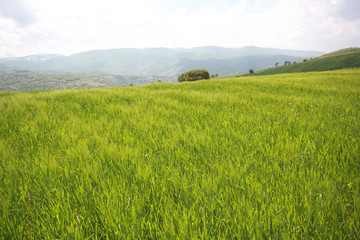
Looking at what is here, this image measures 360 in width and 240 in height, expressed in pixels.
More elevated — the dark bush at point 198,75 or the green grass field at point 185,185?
the dark bush at point 198,75

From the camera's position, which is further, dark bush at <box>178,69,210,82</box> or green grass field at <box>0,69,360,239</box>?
dark bush at <box>178,69,210,82</box>

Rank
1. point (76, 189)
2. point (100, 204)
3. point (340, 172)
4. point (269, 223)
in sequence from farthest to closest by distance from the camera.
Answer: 1. point (340, 172)
2. point (76, 189)
3. point (100, 204)
4. point (269, 223)

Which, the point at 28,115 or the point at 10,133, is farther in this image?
the point at 28,115

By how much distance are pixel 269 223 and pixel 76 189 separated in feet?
6.34

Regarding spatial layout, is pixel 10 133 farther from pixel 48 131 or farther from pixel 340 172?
pixel 340 172

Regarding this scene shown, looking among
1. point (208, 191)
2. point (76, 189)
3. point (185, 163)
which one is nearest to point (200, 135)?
point (185, 163)

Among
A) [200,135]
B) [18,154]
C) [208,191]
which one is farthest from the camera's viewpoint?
[200,135]

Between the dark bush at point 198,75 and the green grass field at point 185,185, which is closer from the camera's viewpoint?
the green grass field at point 185,185

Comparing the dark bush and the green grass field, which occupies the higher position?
the dark bush

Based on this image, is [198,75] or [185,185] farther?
[198,75]

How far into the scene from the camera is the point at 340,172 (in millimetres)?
1894

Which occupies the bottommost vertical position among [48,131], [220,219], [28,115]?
[220,219]

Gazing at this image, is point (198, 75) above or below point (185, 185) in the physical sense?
above

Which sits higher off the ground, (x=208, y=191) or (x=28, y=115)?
(x=28, y=115)
